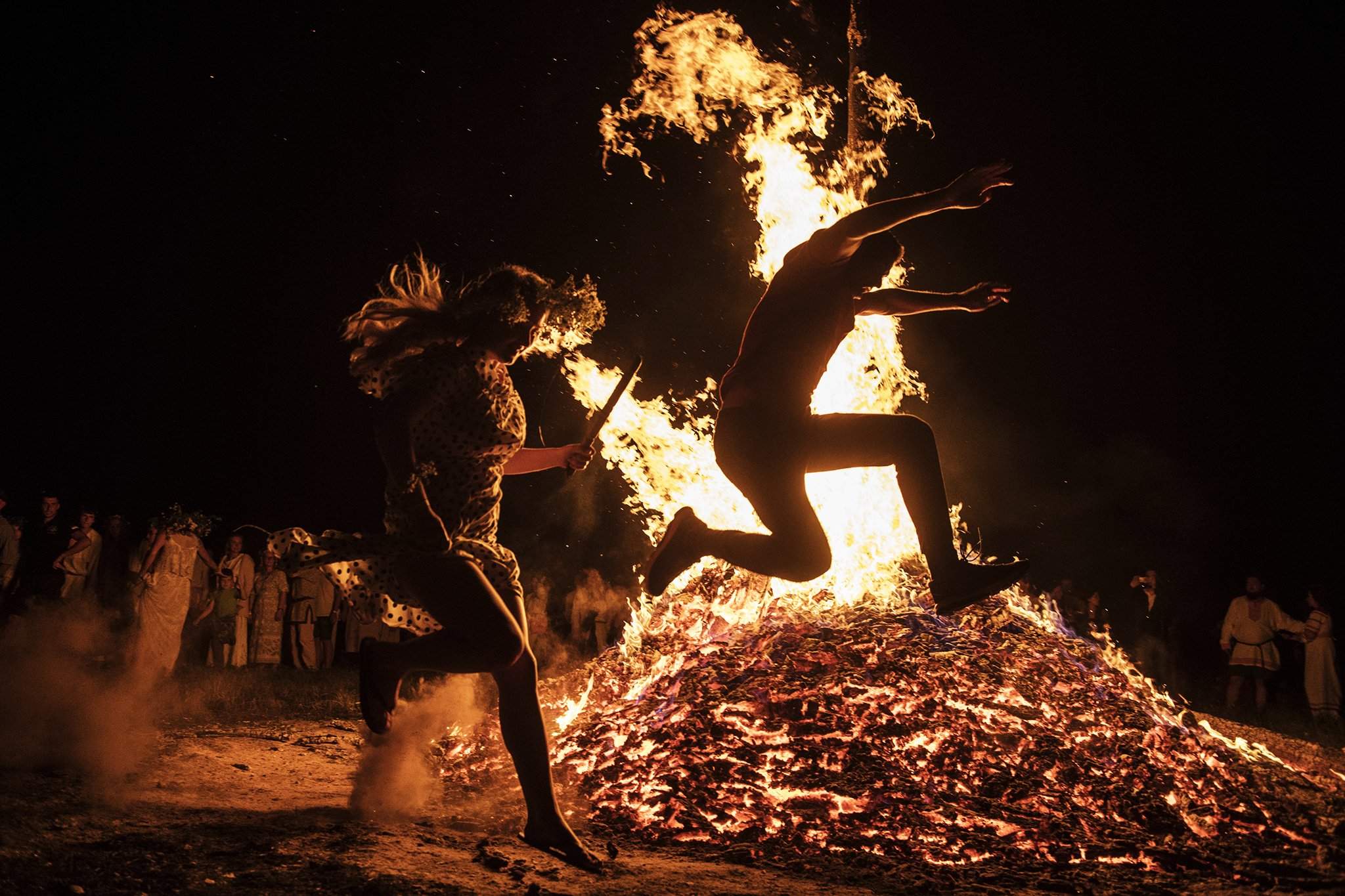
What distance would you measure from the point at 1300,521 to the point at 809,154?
18056 millimetres

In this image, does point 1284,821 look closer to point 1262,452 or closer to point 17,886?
point 17,886

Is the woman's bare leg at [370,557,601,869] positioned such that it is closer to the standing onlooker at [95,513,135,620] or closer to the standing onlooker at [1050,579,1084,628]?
the standing onlooker at [95,513,135,620]

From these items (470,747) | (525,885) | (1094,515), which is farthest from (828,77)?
(1094,515)

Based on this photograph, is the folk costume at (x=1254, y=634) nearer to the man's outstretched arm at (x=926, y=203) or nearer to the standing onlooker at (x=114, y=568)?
the man's outstretched arm at (x=926, y=203)

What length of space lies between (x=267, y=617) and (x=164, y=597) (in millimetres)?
2933

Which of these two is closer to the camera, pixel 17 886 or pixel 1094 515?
pixel 17 886

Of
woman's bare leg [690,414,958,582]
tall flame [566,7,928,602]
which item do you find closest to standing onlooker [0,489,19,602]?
tall flame [566,7,928,602]

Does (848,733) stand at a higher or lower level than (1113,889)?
higher

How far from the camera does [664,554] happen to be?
13.7ft

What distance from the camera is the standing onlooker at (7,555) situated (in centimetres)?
941

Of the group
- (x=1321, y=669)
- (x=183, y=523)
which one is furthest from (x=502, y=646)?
(x=1321, y=669)

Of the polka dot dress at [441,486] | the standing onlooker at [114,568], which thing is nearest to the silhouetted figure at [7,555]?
the standing onlooker at [114,568]

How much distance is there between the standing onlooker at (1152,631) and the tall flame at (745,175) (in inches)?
288

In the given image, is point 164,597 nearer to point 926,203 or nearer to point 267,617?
point 267,617
